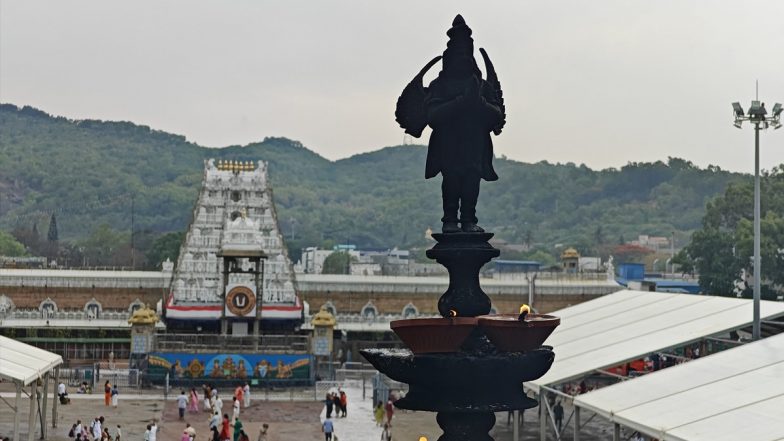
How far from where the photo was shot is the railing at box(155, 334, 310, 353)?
36.0 m

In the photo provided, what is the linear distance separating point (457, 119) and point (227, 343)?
98.5 feet

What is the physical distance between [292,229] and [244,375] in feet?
442

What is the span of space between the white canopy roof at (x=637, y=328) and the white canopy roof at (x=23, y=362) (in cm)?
972

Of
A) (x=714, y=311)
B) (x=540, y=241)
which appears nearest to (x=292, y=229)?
(x=540, y=241)

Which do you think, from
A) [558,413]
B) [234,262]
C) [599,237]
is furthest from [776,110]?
[599,237]

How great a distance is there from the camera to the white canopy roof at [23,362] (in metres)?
20.6

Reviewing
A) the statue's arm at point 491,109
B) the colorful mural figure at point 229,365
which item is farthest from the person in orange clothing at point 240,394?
the statue's arm at point 491,109

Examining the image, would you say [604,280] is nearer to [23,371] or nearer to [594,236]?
[23,371]

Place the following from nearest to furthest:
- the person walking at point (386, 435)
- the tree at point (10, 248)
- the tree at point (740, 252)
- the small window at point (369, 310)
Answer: the person walking at point (386, 435) → the small window at point (369, 310) → the tree at point (740, 252) → the tree at point (10, 248)

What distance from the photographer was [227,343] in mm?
36219

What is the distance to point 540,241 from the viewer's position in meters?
172

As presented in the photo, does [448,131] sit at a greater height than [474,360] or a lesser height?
greater

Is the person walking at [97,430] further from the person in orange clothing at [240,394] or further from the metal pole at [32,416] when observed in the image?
the person in orange clothing at [240,394]

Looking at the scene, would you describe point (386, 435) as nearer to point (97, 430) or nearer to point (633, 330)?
point (633, 330)
